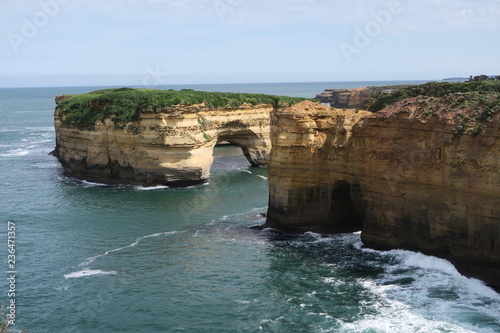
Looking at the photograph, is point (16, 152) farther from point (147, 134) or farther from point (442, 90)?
point (442, 90)

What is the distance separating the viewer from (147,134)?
49094 millimetres

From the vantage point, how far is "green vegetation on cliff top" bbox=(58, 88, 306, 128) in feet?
164

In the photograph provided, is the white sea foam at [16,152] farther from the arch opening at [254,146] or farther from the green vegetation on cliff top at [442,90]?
the green vegetation on cliff top at [442,90]

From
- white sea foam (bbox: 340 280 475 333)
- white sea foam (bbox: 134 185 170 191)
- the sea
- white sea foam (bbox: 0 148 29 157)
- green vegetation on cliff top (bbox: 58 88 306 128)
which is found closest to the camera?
white sea foam (bbox: 340 280 475 333)

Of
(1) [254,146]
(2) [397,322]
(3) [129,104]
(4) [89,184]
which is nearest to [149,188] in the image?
(4) [89,184]

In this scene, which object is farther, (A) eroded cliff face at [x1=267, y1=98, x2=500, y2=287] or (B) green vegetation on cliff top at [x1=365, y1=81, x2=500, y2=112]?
(B) green vegetation on cliff top at [x1=365, y1=81, x2=500, y2=112]

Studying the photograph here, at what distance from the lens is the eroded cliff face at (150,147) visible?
49062mm

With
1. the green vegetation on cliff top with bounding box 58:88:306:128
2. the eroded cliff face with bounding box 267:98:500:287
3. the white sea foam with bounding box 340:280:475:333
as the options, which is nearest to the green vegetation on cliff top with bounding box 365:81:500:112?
the eroded cliff face with bounding box 267:98:500:287

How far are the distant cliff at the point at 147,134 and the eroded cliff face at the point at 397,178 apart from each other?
58.4 feet

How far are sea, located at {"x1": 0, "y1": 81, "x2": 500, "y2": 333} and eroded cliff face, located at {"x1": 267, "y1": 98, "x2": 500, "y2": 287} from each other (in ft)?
4.01

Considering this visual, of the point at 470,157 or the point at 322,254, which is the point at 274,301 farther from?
the point at 470,157

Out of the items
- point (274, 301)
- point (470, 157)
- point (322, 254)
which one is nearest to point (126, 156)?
point (322, 254)

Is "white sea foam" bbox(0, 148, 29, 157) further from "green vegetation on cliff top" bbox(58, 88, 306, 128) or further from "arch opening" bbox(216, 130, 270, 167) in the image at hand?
"arch opening" bbox(216, 130, 270, 167)

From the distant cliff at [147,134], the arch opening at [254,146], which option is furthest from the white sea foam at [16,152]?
the arch opening at [254,146]
